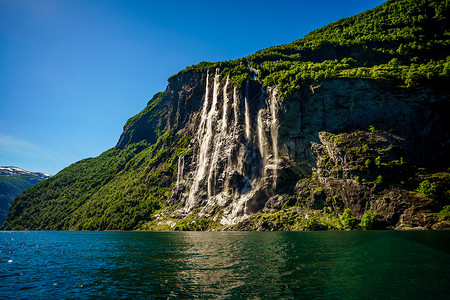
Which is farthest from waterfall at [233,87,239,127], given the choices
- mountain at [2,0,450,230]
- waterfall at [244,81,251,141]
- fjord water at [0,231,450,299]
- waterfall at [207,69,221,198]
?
fjord water at [0,231,450,299]

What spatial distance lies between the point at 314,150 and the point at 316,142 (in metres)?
3.31

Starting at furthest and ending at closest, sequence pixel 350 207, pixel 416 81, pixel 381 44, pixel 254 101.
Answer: pixel 381 44
pixel 254 101
pixel 416 81
pixel 350 207

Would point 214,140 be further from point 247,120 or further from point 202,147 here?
point 247,120

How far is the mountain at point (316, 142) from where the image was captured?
250 ft

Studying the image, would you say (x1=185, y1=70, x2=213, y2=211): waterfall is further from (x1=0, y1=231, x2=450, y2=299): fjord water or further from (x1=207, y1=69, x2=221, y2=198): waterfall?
(x1=0, y1=231, x2=450, y2=299): fjord water

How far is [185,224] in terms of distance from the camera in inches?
4090

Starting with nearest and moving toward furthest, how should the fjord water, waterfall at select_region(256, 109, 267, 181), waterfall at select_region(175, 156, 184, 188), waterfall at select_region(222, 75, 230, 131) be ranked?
the fjord water → waterfall at select_region(256, 109, 267, 181) → waterfall at select_region(222, 75, 230, 131) → waterfall at select_region(175, 156, 184, 188)

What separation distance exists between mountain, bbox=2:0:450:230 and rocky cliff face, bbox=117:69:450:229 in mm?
387

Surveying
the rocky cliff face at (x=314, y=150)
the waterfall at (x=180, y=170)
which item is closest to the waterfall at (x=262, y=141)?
the rocky cliff face at (x=314, y=150)

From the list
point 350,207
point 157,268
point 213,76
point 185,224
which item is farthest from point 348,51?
point 157,268

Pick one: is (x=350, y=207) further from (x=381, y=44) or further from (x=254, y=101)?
(x=381, y=44)

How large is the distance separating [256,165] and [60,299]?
3655 inches

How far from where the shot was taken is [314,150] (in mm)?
93875

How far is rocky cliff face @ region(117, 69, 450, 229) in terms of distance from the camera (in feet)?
256
